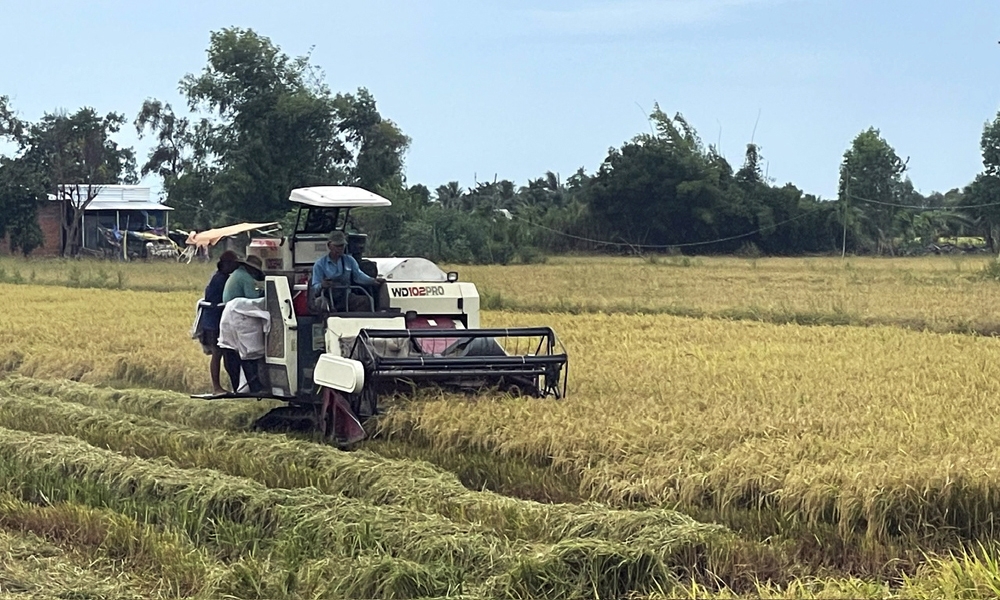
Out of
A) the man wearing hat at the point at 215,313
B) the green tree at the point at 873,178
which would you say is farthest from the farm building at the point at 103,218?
the man wearing hat at the point at 215,313

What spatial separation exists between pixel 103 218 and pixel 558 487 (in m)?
60.4

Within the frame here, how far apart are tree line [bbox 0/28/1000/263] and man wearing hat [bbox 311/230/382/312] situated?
1219 inches

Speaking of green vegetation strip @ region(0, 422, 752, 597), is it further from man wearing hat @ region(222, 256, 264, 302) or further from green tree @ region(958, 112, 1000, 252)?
green tree @ region(958, 112, 1000, 252)

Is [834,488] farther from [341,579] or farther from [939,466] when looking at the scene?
[341,579]

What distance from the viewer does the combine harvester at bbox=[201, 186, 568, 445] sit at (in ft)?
33.5

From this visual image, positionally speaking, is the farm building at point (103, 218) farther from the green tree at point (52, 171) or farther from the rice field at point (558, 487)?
the rice field at point (558, 487)

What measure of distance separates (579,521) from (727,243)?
5181 centimetres

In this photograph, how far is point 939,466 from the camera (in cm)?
741

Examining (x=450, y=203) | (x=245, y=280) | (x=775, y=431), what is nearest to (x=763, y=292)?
(x=245, y=280)

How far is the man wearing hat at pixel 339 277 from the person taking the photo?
1090cm

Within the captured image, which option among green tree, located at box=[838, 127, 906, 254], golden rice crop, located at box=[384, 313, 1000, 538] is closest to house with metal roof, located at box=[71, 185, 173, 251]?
green tree, located at box=[838, 127, 906, 254]

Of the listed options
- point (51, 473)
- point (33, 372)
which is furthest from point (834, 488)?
point (33, 372)

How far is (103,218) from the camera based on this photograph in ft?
213

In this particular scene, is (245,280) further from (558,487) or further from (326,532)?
(326,532)
